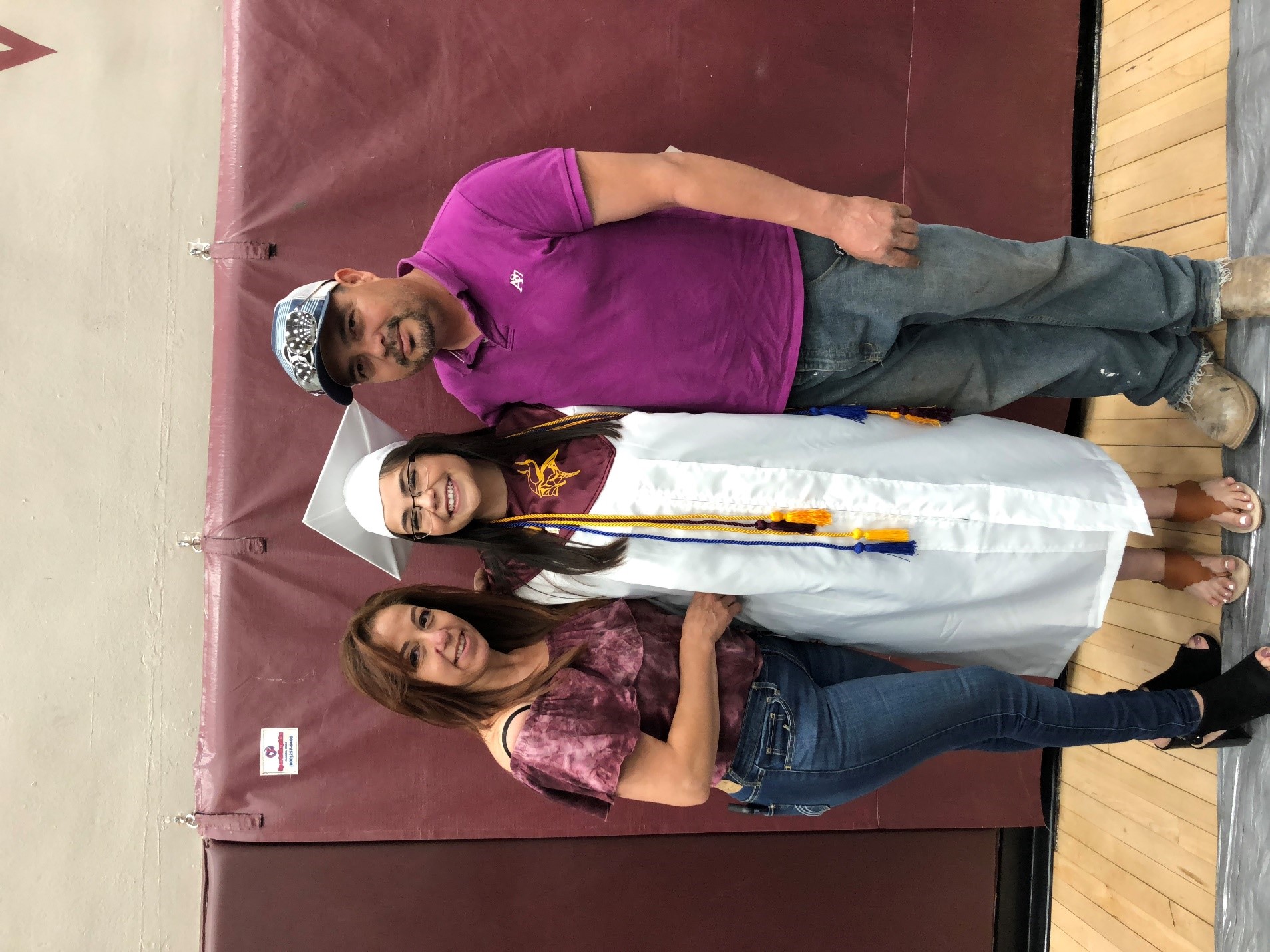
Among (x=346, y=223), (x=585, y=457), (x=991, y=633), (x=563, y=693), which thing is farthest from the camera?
(x=346, y=223)

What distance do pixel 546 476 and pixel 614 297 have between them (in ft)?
1.16

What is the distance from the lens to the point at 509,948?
204cm

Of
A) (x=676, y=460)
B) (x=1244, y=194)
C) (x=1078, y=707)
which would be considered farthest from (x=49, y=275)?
(x=1244, y=194)

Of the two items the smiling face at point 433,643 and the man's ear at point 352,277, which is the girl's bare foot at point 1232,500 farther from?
the man's ear at point 352,277

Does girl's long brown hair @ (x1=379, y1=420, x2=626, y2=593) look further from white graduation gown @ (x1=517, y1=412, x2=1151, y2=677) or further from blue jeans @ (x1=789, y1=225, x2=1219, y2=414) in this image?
blue jeans @ (x1=789, y1=225, x2=1219, y2=414)

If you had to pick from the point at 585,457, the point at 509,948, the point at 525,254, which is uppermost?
the point at 525,254

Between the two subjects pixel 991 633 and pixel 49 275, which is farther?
pixel 49 275

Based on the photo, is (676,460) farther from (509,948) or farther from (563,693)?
(509,948)

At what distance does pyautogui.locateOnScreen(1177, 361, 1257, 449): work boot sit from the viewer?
5.60 ft

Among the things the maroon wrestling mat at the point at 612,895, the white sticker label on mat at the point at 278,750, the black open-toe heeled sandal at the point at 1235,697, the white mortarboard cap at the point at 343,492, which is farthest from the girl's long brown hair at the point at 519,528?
the black open-toe heeled sandal at the point at 1235,697

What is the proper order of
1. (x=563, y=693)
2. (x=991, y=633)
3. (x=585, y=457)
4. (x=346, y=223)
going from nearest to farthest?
(x=563, y=693)
(x=585, y=457)
(x=991, y=633)
(x=346, y=223)

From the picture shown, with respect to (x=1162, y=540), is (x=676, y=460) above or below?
above

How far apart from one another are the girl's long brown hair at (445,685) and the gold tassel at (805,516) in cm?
39

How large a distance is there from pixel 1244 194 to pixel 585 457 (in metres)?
1.58
